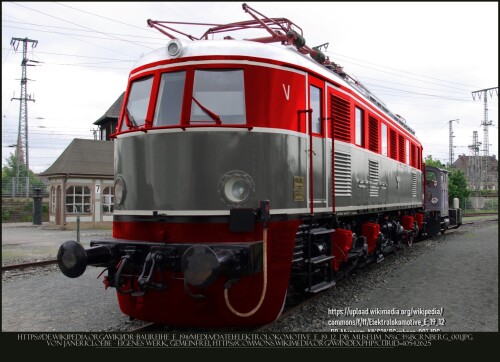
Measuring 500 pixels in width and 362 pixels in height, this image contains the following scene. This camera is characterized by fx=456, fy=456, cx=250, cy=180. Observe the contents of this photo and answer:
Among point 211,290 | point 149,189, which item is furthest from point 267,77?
point 211,290

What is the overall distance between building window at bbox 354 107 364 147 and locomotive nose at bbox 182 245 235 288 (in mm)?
4430

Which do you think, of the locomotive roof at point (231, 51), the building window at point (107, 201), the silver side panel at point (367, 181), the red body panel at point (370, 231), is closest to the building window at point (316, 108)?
the locomotive roof at point (231, 51)

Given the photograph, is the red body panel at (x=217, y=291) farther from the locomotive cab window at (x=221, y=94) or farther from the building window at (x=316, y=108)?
the building window at (x=316, y=108)

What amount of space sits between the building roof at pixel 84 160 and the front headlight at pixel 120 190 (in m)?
21.4

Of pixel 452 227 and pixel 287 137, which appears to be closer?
pixel 287 137

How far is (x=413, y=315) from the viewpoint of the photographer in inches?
257

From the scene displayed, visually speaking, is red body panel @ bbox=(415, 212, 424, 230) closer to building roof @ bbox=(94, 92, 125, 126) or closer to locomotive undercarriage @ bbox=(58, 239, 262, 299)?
locomotive undercarriage @ bbox=(58, 239, 262, 299)

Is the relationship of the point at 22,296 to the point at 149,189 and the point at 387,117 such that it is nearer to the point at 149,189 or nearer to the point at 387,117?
the point at 149,189

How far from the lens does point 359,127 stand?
8641 millimetres

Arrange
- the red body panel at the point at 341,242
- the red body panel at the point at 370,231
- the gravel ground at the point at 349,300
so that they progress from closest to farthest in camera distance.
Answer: the gravel ground at the point at 349,300
the red body panel at the point at 341,242
the red body panel at the point at 370,231

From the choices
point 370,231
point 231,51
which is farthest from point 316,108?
point 370,231

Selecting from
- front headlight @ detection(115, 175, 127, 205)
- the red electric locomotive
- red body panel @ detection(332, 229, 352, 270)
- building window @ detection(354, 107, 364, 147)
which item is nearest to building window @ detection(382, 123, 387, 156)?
building window @ detection(354, 107, 364, 147)

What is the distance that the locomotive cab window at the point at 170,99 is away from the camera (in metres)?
5.75

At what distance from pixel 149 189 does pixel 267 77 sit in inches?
80.9
